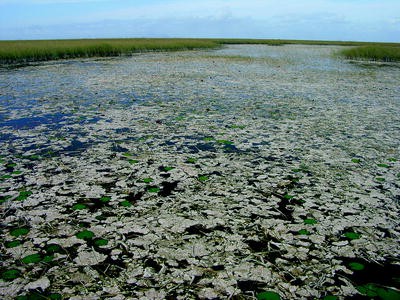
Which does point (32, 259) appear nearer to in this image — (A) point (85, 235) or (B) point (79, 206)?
(A) point (85, 235)

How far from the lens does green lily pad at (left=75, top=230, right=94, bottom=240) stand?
417 cm

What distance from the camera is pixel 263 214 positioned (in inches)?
190

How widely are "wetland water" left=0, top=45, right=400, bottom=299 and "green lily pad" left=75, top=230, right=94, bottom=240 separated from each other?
0.7 inches

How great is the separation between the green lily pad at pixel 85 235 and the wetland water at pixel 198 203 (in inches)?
0.7

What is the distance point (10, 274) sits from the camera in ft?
11.3

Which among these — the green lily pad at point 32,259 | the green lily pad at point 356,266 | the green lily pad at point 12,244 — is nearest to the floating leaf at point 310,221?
the green lily pad at point 356,266

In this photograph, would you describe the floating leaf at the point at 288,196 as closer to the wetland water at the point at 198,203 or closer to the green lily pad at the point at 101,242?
the wetland water at the point at 198,203

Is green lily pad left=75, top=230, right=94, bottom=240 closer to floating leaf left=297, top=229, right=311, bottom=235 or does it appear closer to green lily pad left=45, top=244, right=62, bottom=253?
green lily pad left=45, top=244, right=62, bottom=253

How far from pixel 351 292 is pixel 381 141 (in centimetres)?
601

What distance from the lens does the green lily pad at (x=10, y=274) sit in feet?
11.1

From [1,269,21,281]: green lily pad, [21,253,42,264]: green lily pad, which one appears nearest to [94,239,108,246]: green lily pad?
[21,253,42,264]: green lily pad

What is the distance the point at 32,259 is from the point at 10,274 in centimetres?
29

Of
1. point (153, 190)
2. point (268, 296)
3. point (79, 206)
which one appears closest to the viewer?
point (268, 296)

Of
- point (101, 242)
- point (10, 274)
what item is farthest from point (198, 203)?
point (10, 274)
